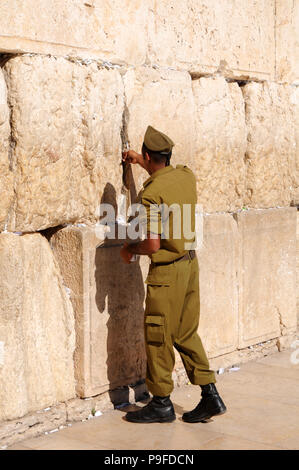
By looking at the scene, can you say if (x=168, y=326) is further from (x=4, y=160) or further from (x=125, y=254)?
(x=4, y=160)

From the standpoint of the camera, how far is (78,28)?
16.0 feet

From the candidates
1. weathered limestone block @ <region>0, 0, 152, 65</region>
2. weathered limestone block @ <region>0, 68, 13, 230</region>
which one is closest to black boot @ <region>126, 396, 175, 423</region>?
weathered limestone block @ <region>0, 68, 13, 230</region>

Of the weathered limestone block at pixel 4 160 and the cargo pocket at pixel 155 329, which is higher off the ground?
the weathered limestone block at pixel 4 160

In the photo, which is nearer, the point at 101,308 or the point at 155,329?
the point at 155,329

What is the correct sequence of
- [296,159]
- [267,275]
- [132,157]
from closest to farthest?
1. [132,157]
2. [267,275]
3. [296,159]

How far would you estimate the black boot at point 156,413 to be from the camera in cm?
478

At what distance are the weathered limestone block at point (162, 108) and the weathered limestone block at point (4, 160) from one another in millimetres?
1034

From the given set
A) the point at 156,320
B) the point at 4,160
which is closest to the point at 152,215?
the point at 156,320

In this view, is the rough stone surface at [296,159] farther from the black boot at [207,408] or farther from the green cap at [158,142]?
the black boot at [207,408]

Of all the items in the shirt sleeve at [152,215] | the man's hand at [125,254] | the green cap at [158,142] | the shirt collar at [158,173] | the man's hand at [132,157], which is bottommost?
the man's hand at [125,254]

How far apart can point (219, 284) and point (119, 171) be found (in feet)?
4.42

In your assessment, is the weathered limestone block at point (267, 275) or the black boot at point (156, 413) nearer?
the black boot at point (156, 413)

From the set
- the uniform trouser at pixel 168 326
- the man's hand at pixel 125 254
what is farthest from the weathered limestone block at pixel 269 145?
the man's hand at pixel 125 254
